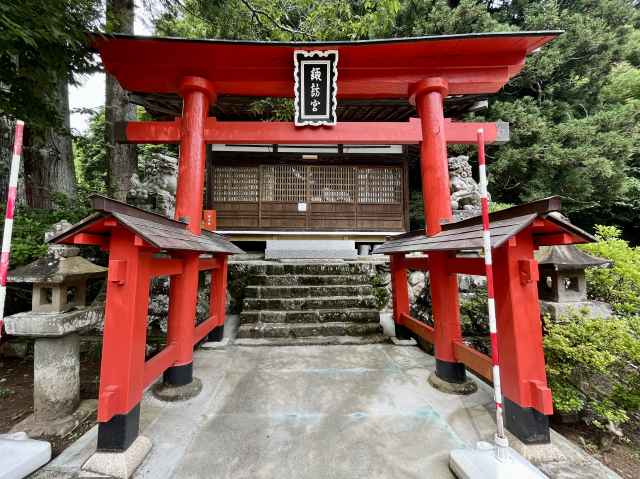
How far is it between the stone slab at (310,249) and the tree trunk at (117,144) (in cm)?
384

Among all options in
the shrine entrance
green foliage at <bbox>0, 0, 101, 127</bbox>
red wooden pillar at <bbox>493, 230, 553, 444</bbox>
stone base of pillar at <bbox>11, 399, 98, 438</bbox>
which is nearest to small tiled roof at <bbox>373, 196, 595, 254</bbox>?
the shrine entrance

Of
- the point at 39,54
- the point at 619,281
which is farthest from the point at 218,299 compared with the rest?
the point at 619,281

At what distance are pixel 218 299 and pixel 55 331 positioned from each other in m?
2.27

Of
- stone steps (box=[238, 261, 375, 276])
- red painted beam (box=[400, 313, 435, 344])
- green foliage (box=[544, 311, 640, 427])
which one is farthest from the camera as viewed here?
stone steps (box=[238, 261, 375, 276])

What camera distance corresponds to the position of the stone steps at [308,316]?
504 centimetres

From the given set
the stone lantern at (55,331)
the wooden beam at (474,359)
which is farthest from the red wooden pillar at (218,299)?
the wooden beam at (474,359)

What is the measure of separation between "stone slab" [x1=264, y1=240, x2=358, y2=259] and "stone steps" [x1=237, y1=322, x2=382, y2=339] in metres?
3.32

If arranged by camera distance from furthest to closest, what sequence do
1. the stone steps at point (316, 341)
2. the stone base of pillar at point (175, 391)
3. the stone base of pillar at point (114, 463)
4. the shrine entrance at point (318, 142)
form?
the stone steps at point (316, 341)
the stone base of pillar at point (175, 391)
the shrine entrance at point (318, 142)
the stone base of pillar at point (114, 463)

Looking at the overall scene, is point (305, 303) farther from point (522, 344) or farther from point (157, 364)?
point (522, 344)

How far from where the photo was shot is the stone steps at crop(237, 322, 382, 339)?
4.74 metres

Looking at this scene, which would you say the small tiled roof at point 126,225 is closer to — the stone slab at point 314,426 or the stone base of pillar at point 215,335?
the stone slab at point 314,426

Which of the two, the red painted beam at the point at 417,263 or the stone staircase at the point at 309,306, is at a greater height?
the red painted beam at the point at 417,263

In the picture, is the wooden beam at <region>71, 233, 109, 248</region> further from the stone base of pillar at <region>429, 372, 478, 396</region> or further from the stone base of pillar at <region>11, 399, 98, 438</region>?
the stone base of pillar at <region>429, 372, 478, 396</region>

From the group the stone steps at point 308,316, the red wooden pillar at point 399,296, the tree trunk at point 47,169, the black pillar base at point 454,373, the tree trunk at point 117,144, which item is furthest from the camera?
the tree trunk at point 117,144
